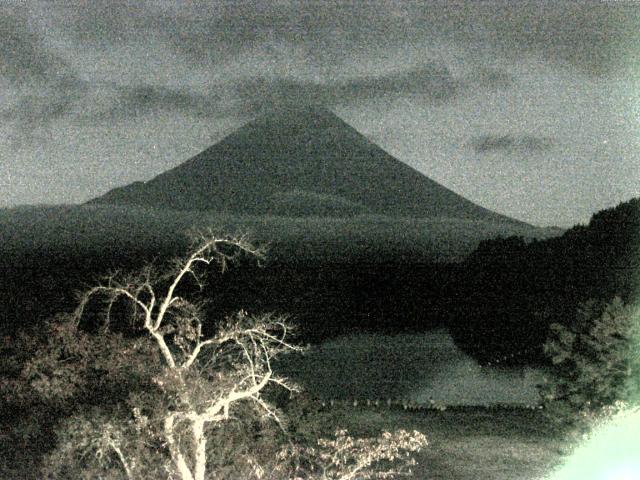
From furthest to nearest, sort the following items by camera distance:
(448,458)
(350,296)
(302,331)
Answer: (350,296)
(302,331)
(448,458)

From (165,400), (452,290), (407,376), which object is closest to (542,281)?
(407,376)

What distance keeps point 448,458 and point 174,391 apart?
5.02 m

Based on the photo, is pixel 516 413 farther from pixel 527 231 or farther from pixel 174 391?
pixel 527 231

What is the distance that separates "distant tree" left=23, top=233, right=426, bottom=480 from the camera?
7316 millimetres

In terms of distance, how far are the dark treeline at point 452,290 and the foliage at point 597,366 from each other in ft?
22.1

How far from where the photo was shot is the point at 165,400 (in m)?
7.96

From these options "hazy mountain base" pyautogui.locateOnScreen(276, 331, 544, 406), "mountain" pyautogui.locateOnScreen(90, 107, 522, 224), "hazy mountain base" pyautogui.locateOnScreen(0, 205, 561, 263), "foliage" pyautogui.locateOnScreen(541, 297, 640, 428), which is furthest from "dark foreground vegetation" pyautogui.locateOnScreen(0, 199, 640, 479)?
"mountain" pyautogui.locateOnScreen(90, 107, 522, 224)

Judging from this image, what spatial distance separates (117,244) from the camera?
7844 centimetres

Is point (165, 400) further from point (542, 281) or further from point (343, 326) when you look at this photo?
point (343, 326)

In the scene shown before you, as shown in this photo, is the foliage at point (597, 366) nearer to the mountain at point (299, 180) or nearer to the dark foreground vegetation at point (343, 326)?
the dark foreground vegetation at point (343, 326)

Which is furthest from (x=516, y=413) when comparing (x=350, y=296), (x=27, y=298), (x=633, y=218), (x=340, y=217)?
(x=340, y=217)

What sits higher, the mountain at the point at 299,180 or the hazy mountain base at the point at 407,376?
the mountain at the point at 299,180

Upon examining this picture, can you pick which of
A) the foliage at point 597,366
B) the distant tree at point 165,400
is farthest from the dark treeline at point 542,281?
the distant tree at point 165,400

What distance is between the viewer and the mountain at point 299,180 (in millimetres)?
100375
